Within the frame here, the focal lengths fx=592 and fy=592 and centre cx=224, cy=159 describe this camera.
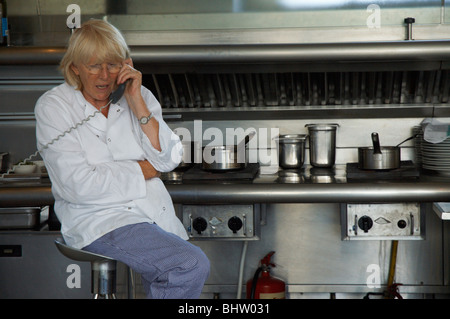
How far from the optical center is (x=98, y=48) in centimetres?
231

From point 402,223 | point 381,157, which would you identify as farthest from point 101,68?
point 402,223

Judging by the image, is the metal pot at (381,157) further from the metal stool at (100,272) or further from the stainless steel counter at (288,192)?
the metal stool at (100,272)

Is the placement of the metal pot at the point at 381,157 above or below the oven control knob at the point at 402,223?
above

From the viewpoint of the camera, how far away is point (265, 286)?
374 cm

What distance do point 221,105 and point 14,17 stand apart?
4.87 ft

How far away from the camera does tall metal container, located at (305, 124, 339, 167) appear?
3.65 metres

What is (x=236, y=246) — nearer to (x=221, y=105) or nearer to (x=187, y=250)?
(x=221, y=105)

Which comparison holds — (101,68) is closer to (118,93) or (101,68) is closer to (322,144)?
(118,93)

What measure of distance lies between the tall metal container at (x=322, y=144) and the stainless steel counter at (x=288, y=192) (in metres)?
0.51

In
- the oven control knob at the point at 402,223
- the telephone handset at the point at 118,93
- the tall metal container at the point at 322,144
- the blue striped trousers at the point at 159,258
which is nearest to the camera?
the blue striped trousers at the point at 159,258

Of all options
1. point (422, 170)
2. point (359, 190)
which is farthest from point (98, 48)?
point (422, 170)

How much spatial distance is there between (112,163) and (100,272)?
446 millimetres

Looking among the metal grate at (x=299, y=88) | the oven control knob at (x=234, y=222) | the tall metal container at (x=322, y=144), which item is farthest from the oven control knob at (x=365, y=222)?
the metal grate at (x=299, y=88)

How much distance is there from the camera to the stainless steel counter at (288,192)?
3.13 meters
